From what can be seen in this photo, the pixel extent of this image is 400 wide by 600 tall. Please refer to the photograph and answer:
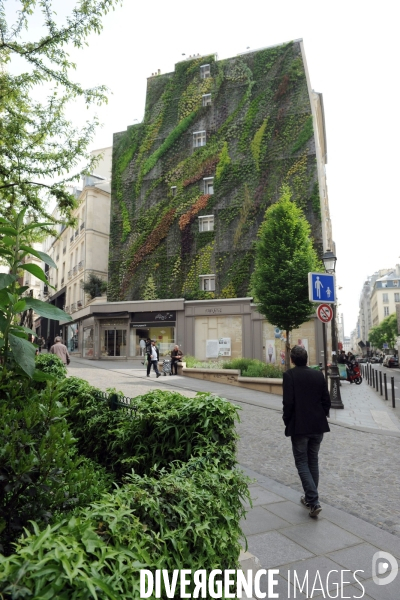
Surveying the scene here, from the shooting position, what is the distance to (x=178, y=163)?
34.5 m

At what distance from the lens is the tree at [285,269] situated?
19031 millimetres

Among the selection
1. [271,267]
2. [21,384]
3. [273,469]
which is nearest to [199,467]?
[21,384]

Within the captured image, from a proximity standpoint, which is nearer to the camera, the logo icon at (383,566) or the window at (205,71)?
the logo icon at (383,566)

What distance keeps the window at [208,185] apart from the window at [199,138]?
3342 mm

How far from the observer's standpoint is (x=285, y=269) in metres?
19.1

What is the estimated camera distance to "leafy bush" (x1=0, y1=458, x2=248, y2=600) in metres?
1.32

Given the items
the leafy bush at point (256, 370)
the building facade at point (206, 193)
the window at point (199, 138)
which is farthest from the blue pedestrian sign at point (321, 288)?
the window at point (199, 138)

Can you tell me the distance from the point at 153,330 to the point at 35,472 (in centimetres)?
3100

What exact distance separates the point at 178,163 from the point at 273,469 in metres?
31.7

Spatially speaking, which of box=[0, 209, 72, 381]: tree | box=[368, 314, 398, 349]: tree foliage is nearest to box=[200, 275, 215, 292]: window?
box=[0, 209, 72, 381]: tree

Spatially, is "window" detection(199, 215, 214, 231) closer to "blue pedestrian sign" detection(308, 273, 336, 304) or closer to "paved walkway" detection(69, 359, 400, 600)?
"blue pedestrian sign" detection(308, 273, 336, 304)

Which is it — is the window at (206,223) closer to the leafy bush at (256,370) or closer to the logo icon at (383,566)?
the leafy bush at (256,370)

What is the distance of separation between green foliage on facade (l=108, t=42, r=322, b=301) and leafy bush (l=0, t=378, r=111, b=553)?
28400 millimetres

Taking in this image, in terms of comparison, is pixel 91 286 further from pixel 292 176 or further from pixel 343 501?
pixel 343 501
